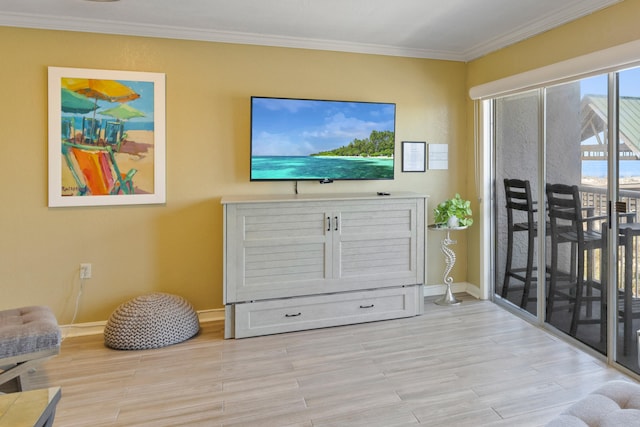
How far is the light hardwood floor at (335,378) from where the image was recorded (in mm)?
2186

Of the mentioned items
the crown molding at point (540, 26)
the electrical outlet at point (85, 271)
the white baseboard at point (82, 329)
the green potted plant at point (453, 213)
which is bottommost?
the white baseboard at point (82, 329)

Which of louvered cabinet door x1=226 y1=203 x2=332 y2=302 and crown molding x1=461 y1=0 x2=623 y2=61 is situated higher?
crown molding x1=461 y1=0 x2=623 y2=61

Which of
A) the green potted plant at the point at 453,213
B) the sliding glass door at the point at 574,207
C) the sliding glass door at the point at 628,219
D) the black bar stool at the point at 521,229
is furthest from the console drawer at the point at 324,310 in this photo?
the sliding glass door at the point at 628,219

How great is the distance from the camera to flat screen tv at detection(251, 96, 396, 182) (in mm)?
3500

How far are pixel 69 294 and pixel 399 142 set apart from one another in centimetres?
310

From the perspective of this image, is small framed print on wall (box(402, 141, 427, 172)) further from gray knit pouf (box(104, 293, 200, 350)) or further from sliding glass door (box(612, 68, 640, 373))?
gray knit pouf (box(104, 293, 200, 350))

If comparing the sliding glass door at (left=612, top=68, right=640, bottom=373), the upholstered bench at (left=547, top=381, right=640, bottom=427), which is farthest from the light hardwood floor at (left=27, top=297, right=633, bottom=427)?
the upholstered bench at (left=547, top=381, right=640, bottom=427)

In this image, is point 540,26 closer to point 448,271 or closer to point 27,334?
point 448,271

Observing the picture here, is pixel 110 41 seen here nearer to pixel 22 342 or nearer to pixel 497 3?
pixel 22 342

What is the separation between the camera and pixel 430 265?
4168 mm

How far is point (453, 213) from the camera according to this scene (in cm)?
380

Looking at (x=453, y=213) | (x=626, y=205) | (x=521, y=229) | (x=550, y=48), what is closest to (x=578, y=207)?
(x=626, y=205)

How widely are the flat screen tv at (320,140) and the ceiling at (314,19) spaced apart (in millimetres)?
552

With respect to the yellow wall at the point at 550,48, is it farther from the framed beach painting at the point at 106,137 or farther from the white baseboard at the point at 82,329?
the white baseboard at the point at 82,329
